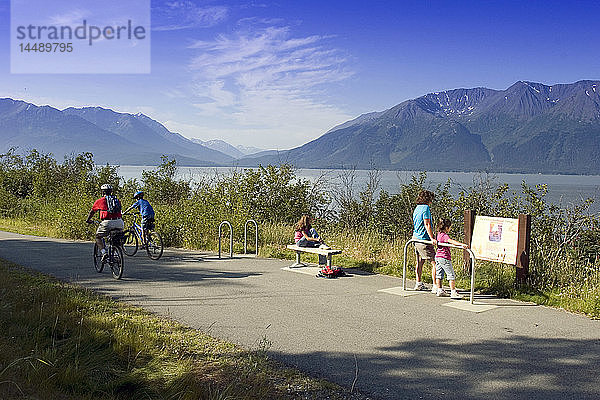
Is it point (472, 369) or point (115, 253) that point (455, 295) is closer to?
point (472, 369)

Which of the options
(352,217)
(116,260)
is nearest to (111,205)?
(116,260)

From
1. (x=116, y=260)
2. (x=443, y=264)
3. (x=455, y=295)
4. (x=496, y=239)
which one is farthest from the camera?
(x=116, y=260)

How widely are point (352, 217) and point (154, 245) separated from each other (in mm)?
8281

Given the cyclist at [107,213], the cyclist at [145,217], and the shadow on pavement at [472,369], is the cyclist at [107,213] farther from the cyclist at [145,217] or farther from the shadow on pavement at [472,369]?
the shadow on pavement at [472,369]

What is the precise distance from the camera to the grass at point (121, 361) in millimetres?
4750

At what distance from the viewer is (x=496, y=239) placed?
952cm

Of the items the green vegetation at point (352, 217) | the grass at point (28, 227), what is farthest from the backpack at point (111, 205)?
the grass at point (28, 227)

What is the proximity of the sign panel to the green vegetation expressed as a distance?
0.42m

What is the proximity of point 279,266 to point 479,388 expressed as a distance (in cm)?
763

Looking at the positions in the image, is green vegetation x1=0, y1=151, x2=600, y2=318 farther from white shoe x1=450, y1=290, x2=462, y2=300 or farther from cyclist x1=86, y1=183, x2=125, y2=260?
cyclist x1=86, y1=183, x2=125, y2=260

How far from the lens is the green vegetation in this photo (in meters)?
9.48

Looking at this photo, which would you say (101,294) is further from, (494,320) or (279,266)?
(494,320)

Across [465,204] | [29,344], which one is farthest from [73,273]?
[465,204]

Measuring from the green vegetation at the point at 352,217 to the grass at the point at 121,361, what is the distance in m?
5.19
